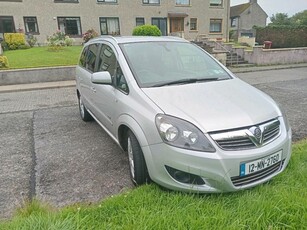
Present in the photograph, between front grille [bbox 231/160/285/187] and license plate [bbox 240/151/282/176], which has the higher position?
license plate [bbox 240/151/282/176]

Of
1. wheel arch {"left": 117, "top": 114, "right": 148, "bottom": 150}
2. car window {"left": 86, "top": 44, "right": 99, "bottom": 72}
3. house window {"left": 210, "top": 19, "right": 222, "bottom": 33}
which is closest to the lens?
wheel arch {"left": 117, "top": 114, "right": 148, "bottom": 150}

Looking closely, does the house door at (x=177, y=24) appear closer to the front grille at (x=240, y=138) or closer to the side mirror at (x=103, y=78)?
the side mirror at (x=103, y=78)

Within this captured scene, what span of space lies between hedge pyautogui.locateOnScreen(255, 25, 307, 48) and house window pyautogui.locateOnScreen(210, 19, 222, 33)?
181 inches

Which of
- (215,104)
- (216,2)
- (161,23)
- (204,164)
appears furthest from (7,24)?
(204,164)

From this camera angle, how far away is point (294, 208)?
2336 mm

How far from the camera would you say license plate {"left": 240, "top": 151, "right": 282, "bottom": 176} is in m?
2.38

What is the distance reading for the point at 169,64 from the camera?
3.54 m

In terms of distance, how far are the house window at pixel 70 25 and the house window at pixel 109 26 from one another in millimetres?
2112

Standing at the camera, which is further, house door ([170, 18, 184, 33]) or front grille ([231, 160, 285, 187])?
house door ([170, 18, 184, 33])

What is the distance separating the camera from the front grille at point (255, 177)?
2.42 m

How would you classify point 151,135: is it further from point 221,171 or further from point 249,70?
point 249,70

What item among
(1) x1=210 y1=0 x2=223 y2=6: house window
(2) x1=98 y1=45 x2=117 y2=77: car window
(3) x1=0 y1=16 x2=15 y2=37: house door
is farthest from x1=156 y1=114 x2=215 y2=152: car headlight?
(1) x1=210 y1=0 x2=223 y2=6: house window


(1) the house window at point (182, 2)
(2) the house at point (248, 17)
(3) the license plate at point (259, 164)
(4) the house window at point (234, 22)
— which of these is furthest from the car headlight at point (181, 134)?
(4) the house window at point (234, 22)

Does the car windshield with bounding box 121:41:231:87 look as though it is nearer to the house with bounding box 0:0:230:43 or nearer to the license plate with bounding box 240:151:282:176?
the license plate with bounding box 240:151:282:176
